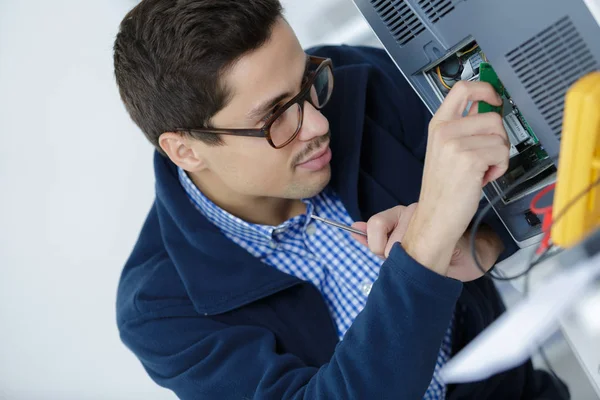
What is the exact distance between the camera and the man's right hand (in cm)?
88

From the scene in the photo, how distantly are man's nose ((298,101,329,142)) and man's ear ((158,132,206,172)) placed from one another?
0.25 metres

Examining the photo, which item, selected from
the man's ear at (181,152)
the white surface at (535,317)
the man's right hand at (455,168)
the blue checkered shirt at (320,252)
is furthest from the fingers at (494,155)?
the man's ear at (181,152)

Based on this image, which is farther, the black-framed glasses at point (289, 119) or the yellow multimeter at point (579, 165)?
the black-framed glasses at point (289, 119)

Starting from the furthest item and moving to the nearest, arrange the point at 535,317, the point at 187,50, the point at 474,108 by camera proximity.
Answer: the point at 187,50
the point at 474,108
the point at 535,317

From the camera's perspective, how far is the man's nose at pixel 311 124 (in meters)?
1.24

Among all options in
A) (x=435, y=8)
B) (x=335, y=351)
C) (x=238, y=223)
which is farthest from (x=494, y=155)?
(x=238, y=223)

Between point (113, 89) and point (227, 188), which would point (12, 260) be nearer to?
point (113, 89)

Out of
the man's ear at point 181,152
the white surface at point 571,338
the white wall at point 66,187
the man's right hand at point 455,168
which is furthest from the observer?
the white wall at point 66,187

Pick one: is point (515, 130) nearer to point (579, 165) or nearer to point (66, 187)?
point (579, 165)

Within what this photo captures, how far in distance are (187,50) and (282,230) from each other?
452 mm

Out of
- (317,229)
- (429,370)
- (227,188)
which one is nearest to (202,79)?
(227,188)

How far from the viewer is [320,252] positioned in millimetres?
1435

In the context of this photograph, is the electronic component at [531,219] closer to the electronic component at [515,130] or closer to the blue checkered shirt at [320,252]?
the electronic component at [515,130]

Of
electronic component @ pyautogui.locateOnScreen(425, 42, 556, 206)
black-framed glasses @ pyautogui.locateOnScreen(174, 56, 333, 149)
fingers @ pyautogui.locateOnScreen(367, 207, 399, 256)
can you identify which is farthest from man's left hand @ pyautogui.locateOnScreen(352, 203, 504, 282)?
black-framed glasses @ pyautogui.locateOnScreen(174, 56, 333, 149)
